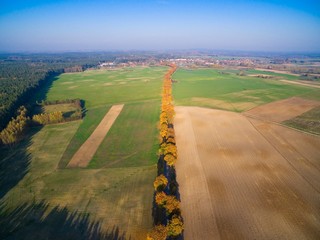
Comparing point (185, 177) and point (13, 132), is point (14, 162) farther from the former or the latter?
point (185, 177)

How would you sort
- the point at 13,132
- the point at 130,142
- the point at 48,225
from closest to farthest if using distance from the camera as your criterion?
1. the point at 48,225
2. the point at 130,142
3. the point at 13,132

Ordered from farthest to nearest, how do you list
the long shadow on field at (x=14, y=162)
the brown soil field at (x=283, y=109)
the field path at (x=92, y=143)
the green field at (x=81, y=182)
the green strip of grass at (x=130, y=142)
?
the brown soil field at (x=283, y=109) < the field path at (x=92, y=143) < the green strip of grass at (x=130, y=142) < the long shadow on field at (x=14, y=162) < the green field at (x=81, y=182)

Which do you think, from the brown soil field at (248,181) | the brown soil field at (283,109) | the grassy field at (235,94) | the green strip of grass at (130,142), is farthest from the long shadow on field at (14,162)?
the brown soil field at (283,109)

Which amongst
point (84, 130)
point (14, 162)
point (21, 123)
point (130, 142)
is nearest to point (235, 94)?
point (130, 142)

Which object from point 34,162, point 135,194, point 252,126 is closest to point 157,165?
point 135,194

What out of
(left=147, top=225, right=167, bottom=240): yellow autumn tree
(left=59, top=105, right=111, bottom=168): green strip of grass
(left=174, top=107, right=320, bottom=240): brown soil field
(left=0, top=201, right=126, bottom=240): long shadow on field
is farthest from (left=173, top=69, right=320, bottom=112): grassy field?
(left=0, top=201, right=126, bottom=240): long shadow on field

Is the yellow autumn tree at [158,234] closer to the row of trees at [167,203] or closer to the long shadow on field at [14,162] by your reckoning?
the row of trees at [167,203]
